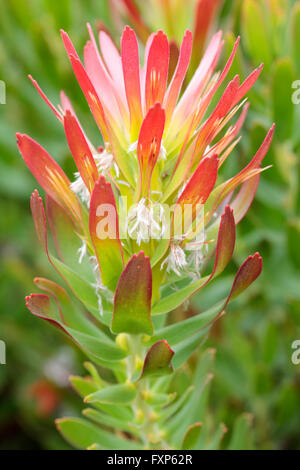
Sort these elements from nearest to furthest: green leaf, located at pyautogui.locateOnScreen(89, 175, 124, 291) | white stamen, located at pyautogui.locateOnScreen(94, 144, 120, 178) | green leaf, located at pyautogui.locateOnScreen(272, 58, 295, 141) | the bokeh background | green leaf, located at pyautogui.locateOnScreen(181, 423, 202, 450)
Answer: green leaf, located at pyautogui.locateOnScreen(89, 175, 124, 291), white stamen, located at pyautogui.locateOnScreen(94, 144, 120, 178), green leaf, located at pyautogui.locateOnScreen(181, 423, 202, 450), green leaf, located at pyautogui.locateOnScreen(272, 58, 295, 141), the bokeh background

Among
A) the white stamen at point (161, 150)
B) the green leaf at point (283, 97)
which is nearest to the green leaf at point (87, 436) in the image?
the white stamen at point (161, 150)

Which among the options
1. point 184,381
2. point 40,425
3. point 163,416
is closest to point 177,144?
point 163,416

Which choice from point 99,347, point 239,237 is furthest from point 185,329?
point 239,237

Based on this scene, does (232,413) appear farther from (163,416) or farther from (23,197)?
(23,197)

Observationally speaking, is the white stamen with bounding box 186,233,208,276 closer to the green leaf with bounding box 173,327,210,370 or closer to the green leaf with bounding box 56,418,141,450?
the green leaf with bounding box 173,327,210,370

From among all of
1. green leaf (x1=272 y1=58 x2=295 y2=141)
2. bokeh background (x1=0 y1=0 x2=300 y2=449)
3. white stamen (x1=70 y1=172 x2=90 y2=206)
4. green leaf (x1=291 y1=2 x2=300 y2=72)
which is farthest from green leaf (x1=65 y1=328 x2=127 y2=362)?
green leaf (x1=291 y1=2 x2=300 y2=72)

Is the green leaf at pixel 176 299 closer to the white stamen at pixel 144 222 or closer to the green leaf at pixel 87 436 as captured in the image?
the white stamen at pixel 144 222

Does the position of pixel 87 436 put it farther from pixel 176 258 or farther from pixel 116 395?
pixel 176 258
